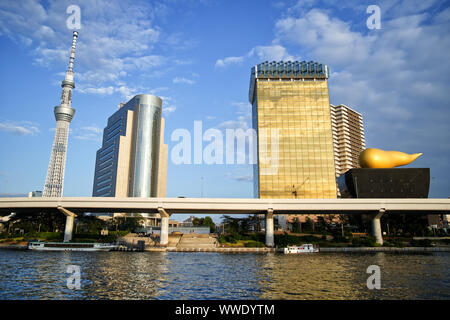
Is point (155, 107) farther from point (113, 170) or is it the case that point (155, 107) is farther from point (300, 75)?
point (300, 75)

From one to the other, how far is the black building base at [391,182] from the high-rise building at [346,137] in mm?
83084

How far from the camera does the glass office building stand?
122m

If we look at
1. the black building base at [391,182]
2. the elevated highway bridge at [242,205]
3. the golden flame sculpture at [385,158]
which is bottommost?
the elevated highway bridge at [242,205]

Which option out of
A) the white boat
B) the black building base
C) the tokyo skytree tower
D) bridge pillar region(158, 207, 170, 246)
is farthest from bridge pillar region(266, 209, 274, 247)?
the tokyo skytree tower

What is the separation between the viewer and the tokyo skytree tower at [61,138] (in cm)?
18200

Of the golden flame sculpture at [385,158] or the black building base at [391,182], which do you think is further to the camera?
the golden flame sculpture at [385,158]

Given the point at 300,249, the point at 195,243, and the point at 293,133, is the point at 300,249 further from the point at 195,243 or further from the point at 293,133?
the point at 293,133

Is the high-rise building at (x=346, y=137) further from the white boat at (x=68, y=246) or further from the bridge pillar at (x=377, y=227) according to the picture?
the white boat at (x=68, y=246)

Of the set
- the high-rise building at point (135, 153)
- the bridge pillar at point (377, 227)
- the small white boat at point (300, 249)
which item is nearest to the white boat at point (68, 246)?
the small white boat at point (300, 249)

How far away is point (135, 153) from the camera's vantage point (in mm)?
187750

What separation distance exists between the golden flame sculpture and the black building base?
5.06 feet

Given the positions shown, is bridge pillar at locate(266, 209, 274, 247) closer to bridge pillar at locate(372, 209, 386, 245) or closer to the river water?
bridge pillar at locate(372, 209, 386, 245)

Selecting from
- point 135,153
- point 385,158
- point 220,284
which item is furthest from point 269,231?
point 135,153
